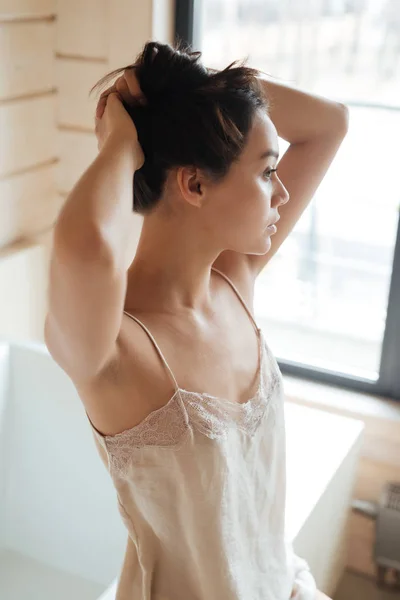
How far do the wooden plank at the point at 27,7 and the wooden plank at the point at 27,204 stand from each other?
43 cm

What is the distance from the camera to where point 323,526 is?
1.67m

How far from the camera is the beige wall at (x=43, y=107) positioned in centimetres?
198

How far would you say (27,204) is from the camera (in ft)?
7.08

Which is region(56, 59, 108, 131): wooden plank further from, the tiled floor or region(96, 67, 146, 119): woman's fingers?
the tiled floor

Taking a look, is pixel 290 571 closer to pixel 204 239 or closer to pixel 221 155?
pixel 204 239

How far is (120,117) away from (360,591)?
1.69 meters

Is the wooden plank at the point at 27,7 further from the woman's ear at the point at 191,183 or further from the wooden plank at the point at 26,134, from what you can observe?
the woman's ear at the point at 191,183

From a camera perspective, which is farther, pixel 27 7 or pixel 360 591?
pixel 360 591

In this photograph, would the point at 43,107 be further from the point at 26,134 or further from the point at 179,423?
the point at 179,423

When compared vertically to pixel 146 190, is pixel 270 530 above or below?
below

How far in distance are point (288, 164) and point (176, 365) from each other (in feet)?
1.33

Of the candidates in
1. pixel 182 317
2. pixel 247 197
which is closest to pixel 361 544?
pixel 182 317

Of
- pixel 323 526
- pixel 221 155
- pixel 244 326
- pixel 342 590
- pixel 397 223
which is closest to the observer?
pixel 221 155

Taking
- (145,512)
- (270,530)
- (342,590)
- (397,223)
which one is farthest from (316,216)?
(145,512)
